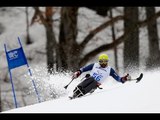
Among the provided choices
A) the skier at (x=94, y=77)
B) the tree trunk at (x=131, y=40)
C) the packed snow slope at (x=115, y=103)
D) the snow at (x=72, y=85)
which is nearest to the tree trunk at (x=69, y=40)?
the snow at (x=72, y=85)

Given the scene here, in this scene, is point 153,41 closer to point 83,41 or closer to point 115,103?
point 83,41

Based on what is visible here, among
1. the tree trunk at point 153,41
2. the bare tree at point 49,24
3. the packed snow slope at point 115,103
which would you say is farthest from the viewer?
the tree trunk at point 153,41

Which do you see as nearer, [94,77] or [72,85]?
[94,77]

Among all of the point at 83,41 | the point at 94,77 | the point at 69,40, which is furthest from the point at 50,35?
the point at 94,77

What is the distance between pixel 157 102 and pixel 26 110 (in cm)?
244

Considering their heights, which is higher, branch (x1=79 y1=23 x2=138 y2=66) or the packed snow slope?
the packed snow slope

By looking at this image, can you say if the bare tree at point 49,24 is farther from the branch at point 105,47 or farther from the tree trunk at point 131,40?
the tree trunk at point 131,40

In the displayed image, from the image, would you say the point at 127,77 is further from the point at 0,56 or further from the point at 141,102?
the point at 0,56

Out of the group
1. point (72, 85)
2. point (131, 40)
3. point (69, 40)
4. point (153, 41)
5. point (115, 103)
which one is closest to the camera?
point (115, 103)

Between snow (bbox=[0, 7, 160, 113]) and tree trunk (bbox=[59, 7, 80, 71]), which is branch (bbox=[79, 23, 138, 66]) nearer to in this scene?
tree trunk (bbox=[59, 7, 80, 71])

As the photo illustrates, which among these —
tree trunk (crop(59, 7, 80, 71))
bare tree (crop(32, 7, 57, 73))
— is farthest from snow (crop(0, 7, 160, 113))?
bare tree (crop(32, 7, 57, 73))
